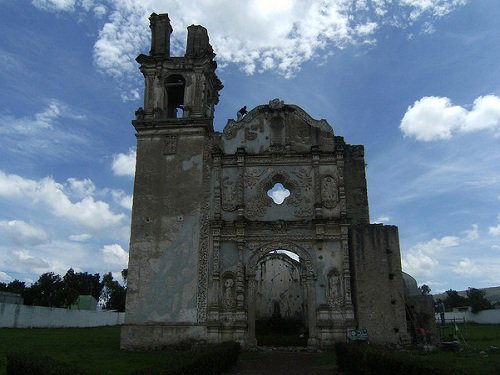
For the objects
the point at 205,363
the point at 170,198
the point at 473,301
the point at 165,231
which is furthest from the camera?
the point at 473,301

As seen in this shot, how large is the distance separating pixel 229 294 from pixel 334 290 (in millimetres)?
A: 3574

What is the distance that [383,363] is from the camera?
847cm

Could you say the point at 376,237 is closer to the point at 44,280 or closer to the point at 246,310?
the point at 246,310

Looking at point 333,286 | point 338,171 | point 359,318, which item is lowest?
point 359,318

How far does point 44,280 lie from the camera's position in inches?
1831

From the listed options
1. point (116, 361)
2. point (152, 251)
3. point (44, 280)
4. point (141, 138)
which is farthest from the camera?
point (44, 280)

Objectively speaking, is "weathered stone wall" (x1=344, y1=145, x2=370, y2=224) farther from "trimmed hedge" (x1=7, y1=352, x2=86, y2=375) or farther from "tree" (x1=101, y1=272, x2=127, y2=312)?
"tree" (x1=101, y1=272, x2=127, y2=312)

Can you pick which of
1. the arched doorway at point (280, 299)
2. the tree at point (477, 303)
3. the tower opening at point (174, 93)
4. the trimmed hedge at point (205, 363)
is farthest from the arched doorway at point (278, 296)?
the tree at point (477, 303)

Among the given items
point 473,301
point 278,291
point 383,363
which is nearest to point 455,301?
point 473,301

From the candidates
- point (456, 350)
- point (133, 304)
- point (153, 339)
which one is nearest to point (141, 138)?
point (133, 304)

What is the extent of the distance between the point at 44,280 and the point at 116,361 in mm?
37552

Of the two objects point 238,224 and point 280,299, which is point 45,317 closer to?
point 280,299

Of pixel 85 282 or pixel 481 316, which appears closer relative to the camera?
pixel 481 316

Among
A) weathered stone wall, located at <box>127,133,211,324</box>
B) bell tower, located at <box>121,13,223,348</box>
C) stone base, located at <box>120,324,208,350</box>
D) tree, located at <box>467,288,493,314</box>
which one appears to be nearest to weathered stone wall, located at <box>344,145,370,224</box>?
bell tower, located at <box>121,13,223,348</box>
